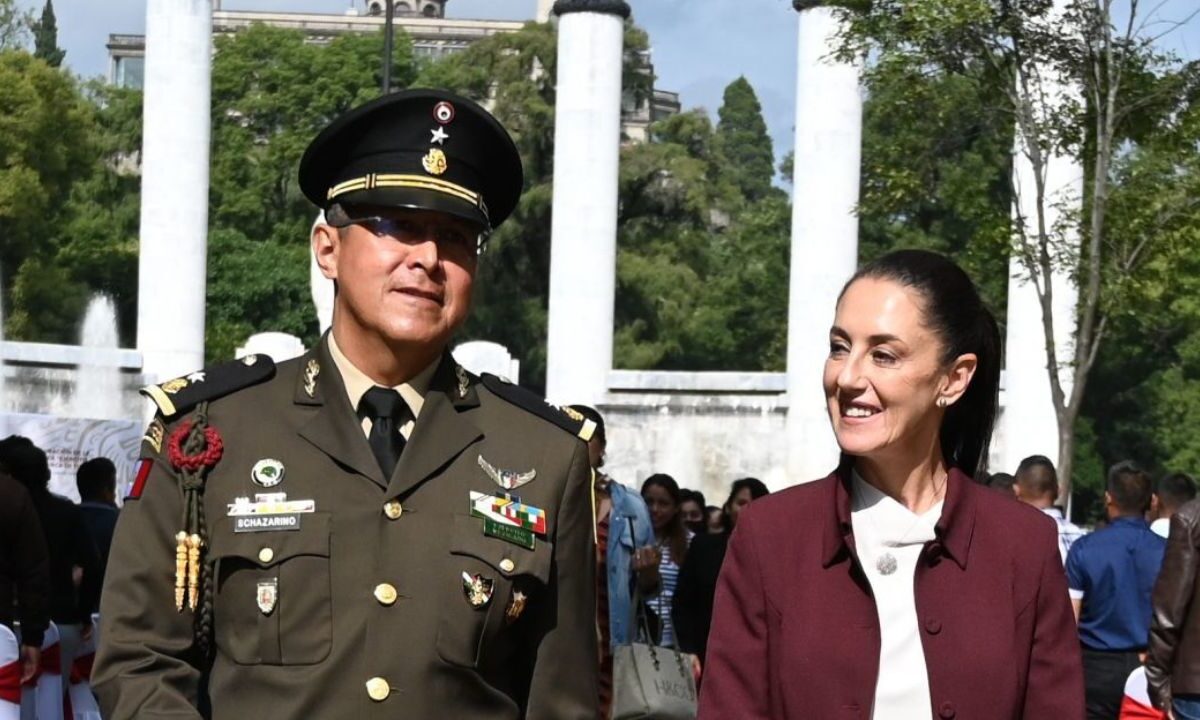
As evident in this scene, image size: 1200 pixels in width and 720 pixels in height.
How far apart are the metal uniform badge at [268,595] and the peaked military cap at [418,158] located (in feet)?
2.58

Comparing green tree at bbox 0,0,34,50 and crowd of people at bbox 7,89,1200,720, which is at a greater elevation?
green tree at bbox 0,0,34,50

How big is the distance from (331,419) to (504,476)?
1.19 feet

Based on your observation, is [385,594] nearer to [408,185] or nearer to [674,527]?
[408,185]

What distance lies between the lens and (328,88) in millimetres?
70625

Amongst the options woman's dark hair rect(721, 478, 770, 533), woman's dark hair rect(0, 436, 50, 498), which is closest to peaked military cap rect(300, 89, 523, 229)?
woman's dark hair rect(0, 436, 50, 498)

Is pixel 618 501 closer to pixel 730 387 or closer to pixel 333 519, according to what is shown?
pixel 333 519

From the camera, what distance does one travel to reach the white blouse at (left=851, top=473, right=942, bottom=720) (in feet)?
14.9

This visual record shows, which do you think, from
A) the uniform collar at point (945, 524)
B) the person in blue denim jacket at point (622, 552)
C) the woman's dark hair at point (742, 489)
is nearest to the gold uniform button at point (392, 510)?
the uniform collar at point (945, 524)

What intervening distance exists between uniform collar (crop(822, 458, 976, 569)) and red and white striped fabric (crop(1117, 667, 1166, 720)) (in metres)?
6.41

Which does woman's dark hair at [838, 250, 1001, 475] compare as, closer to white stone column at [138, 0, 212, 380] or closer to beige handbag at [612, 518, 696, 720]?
beige handbag at [612, 518, 696, 720]

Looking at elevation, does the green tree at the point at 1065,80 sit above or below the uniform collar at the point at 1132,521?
above

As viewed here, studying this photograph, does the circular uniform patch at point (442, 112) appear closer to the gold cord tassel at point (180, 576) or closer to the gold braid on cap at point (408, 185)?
the gold braid on cap at point (408, 185)

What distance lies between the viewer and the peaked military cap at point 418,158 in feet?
16.0

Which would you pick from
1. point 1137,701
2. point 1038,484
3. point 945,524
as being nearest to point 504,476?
point 945,524
